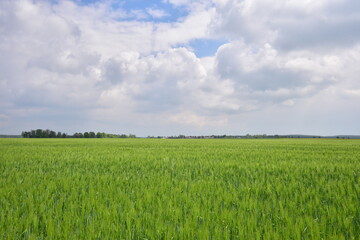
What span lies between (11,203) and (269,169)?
7.36 m

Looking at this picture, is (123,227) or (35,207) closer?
(123,227)

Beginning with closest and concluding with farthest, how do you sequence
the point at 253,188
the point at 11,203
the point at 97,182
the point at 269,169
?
the point at 11,203
the point at 253,188
the point at 97,182
the point at 269,169

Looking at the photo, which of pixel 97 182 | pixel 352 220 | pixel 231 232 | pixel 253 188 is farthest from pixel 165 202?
pixel 352 220

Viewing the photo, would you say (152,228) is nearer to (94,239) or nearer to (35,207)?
(94,239)

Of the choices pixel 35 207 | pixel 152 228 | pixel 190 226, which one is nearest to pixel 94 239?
pixel 152 228

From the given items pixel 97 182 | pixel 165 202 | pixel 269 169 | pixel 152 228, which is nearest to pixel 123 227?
pixel 152 228

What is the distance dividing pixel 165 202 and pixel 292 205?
2.31 meters

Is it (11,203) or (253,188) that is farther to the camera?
(253,188)

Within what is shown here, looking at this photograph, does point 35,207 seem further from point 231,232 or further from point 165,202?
point 231,232

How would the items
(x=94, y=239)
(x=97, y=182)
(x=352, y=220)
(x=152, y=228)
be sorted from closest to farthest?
(x=94, y=239) → (x=152, y=228) → (x=352, y=220) → (x=97, y=182)

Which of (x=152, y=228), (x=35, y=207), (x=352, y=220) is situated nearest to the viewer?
(x=152, y=228)

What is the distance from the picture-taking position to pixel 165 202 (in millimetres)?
4520

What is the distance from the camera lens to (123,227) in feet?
11.2

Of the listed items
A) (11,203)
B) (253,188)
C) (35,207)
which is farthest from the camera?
(253,188)
